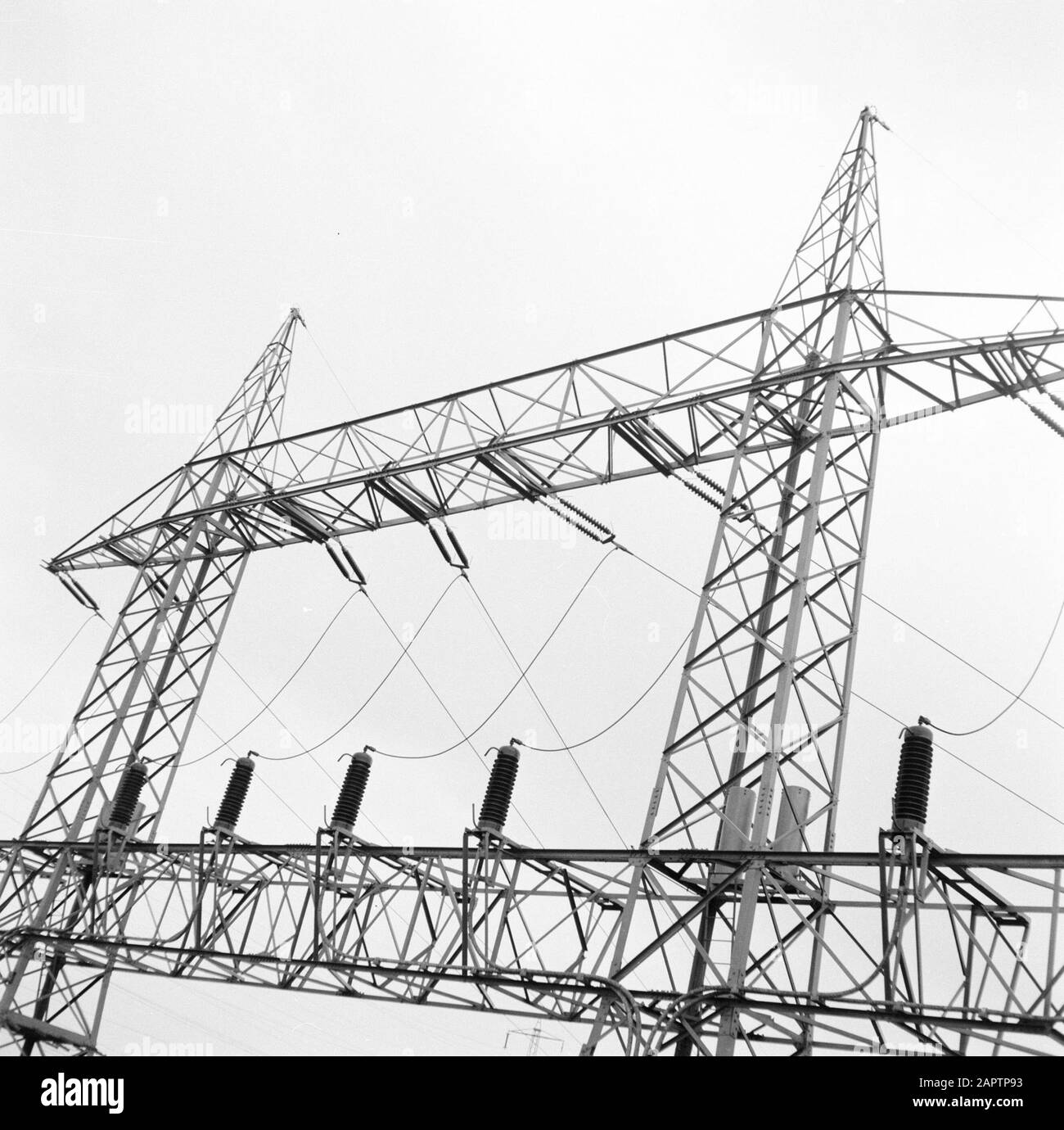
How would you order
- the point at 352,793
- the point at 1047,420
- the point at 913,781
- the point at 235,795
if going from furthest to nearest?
the point at 235,795 → the point at 352,793 → the point at 1047,420 → the point at 913,781

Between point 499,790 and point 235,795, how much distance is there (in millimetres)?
5853

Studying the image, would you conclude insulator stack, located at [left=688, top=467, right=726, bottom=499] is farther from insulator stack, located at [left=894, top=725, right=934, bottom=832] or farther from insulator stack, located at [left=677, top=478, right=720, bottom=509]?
insulator stack, located at [left=894, top=725, right=934, bottom=832]

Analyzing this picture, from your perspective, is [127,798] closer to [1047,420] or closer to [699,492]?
[699,492]

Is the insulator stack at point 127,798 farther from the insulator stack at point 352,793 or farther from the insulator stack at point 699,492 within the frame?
the insulator stack at point 699,492

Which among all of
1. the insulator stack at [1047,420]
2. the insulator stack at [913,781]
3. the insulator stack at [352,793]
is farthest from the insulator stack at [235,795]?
the insulator stack at [1047,420]

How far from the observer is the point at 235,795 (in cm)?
1902

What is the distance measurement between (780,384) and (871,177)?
4.39 meters

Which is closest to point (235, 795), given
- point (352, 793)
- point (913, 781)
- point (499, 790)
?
point (352, 793)

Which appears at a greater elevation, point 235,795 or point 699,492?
point 699,492

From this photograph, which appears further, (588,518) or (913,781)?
(588,518)

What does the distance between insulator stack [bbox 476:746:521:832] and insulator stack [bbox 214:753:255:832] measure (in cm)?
544

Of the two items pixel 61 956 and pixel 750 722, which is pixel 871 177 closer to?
pixel 750 722

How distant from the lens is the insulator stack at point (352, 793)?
1694 cm
